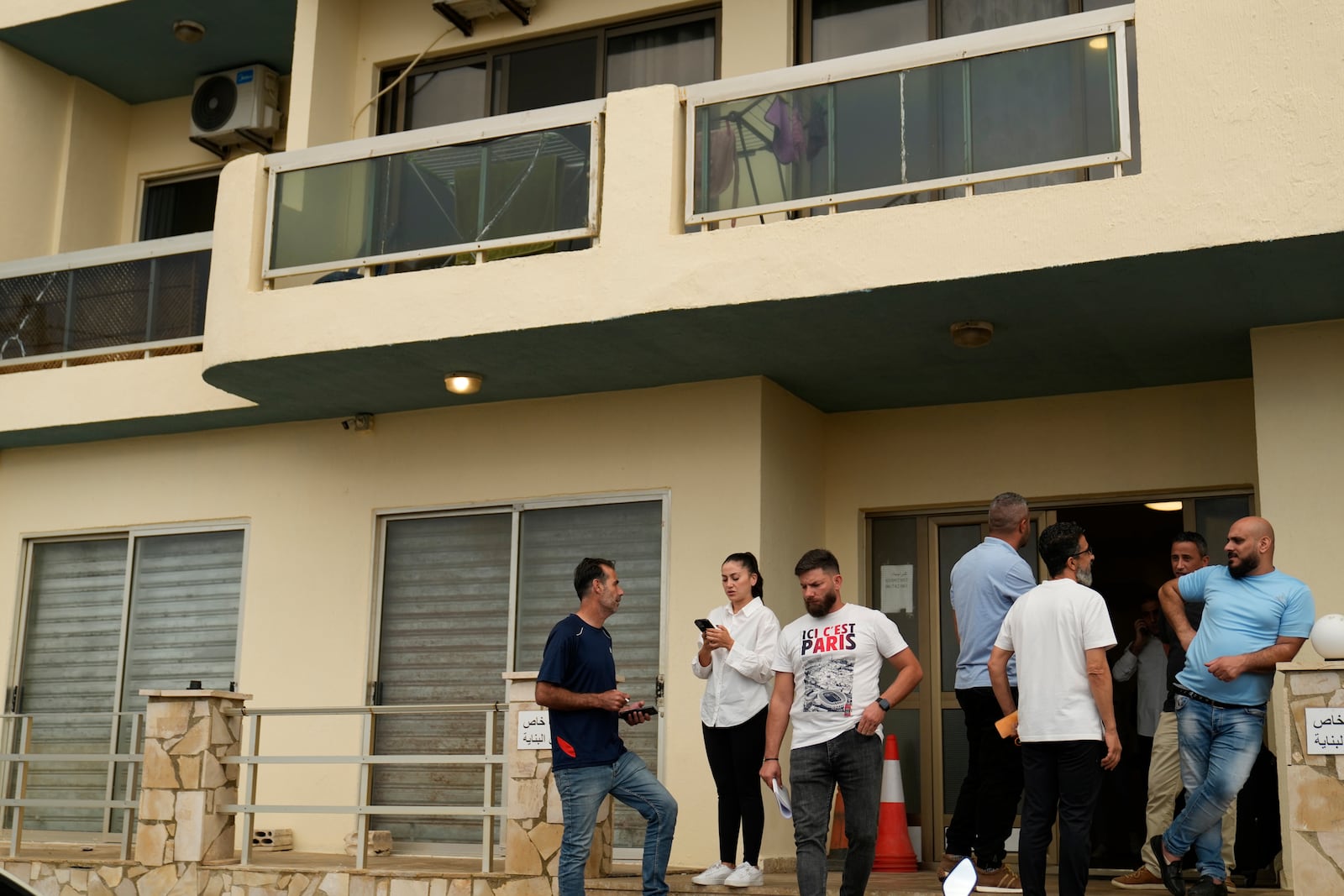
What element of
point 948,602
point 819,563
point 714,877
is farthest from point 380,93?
point 714,877

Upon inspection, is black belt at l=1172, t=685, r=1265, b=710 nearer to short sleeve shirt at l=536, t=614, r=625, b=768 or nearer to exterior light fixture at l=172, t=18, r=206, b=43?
short sleeve shirt at l=536, t=614, r=625, b=768

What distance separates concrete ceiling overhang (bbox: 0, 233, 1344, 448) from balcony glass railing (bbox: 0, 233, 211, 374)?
809 millimetres

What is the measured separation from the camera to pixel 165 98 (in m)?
14.4

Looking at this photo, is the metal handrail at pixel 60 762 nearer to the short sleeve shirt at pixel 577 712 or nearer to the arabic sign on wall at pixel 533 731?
the arabic sign on wall at pixel 533 731

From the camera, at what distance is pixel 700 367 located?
1037cm

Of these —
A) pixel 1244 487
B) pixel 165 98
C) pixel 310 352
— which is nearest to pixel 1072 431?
pixel 1244 487

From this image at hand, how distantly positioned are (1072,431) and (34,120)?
31.5ft

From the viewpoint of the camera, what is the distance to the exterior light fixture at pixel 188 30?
13.0 m

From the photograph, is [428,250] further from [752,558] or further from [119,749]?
[119,749]

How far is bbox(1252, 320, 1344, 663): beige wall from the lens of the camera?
28.9 feet

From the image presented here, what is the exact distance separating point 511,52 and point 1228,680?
780 cm

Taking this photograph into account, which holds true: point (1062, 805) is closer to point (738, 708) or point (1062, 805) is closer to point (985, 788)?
point (985, 788)

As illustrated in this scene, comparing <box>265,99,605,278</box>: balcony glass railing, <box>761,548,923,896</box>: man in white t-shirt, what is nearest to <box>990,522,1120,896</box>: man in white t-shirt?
<box>761,548,923,896</box>: man in white t-shirt

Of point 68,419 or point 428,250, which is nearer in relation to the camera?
point 428,250
